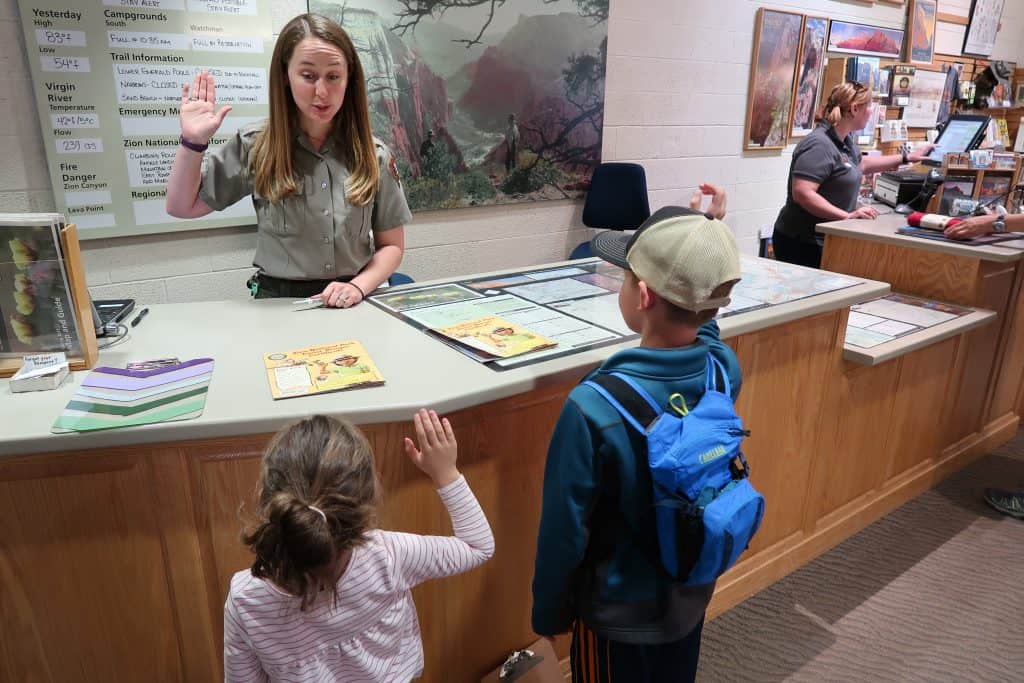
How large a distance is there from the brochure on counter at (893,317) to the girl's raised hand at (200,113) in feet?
6.84

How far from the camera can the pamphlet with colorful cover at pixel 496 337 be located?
5.14 feet

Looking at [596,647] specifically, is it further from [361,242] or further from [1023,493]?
[1023,493]

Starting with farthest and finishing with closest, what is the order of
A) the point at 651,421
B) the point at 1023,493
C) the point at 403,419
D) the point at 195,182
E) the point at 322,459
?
the point at 1023,493
the point at 195,182
the point at 403,419
the point at 651,421
the point at 322,459

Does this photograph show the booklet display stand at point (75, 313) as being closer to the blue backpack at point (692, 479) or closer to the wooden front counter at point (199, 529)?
the wooden front counter at point (199, 529)

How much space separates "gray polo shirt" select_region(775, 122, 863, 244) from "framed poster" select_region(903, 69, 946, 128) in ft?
8.40

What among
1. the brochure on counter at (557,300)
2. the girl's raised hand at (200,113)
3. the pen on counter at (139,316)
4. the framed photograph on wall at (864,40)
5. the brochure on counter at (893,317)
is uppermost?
the framed photograph on wall at (864,40)

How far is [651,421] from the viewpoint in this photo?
1.15 meters

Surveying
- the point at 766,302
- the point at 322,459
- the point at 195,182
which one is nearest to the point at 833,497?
the point at 766,302

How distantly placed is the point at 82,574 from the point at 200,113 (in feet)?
3.55

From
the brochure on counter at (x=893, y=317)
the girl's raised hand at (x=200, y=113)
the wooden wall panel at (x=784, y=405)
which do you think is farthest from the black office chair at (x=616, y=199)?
the girl's raised hand at (x=200, y=113)

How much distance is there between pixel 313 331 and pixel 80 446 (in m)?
0.61

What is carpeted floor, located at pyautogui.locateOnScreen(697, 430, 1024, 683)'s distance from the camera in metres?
2.05

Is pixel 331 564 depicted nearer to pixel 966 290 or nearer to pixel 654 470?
pixel 654 470

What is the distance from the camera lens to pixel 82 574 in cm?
128
